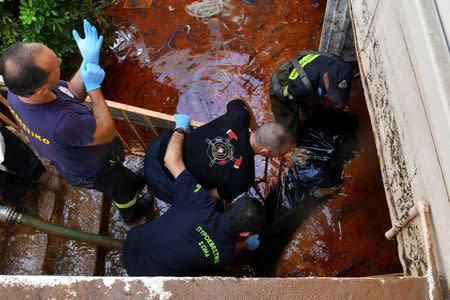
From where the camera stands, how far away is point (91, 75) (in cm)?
290

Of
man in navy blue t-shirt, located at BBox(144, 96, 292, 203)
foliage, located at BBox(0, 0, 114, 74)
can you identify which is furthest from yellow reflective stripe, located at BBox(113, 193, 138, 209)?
foliage, located at BBox(0, 0, 114, 74)

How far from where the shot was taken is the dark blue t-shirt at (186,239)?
2645mm

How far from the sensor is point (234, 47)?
5.60m

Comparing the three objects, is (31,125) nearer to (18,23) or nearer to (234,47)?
(18,23)

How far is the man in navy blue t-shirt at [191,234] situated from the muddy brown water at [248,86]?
48.5 inches

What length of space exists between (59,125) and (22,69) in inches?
16.3

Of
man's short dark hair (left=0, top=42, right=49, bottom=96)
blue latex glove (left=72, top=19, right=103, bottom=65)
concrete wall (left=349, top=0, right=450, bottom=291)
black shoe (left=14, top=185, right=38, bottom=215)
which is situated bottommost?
black shoe (left=14, top=185, right=38, bottom=215)

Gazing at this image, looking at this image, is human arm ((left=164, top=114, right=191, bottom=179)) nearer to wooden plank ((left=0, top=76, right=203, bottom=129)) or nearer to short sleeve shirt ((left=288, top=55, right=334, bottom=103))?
wooden plank ((left=0, top=76, right=203, bottom=129))

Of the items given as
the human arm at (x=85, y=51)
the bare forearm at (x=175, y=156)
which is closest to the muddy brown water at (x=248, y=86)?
the bare forearm at (x=175, y=156)

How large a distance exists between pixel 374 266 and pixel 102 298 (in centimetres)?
310

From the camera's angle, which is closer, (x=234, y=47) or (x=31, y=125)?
(x=31, y=125)

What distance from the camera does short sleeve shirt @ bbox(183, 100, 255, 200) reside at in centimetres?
306

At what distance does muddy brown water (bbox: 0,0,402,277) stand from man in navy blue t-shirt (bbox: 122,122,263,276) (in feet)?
4.04

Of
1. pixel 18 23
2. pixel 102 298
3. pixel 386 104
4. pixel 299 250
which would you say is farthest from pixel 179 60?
pixel 102 298
